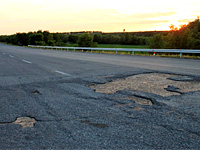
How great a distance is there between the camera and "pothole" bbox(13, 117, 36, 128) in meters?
3.69

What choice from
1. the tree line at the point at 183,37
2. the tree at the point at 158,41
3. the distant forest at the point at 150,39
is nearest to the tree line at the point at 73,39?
the distant forest at the point at 150,39

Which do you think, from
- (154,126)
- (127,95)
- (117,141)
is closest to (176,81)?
(127,95)

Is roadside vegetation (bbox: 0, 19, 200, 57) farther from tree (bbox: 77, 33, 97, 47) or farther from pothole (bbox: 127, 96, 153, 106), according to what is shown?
pothole (bbox: 127, 96, 153, 106)

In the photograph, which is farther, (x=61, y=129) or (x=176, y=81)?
(x=176, y=81)

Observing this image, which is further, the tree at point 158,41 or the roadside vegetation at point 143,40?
the tree at point 158,41

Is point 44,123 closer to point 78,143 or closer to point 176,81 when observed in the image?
point 78,143

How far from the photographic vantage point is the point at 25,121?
387 centimetres

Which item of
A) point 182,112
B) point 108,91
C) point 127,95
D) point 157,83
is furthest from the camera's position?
point 157,83

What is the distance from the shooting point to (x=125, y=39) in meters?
119

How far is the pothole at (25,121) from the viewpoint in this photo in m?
3.69

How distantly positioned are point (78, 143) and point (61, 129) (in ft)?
1.90

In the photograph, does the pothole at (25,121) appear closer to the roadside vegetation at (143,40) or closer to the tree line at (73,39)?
the roadside vegetation at (143,40)

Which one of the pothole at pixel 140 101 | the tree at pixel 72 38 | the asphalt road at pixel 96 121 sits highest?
the tree at pixel 72 38

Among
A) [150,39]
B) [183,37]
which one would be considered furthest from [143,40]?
[183,37]
